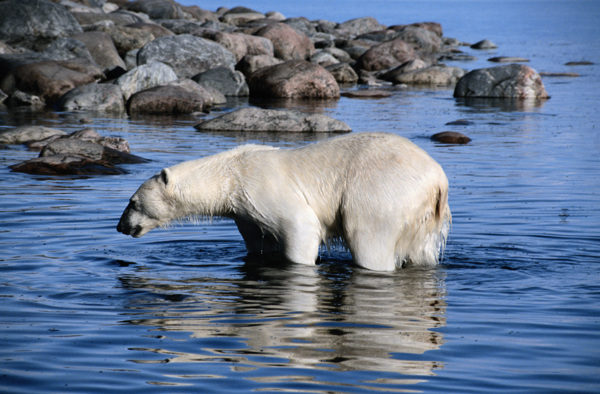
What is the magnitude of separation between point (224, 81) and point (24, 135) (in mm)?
11804

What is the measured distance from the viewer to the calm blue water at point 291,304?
450cm

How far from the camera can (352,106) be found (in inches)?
959

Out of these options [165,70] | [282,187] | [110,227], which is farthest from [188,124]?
[282,187]

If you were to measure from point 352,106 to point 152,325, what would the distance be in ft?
63.8

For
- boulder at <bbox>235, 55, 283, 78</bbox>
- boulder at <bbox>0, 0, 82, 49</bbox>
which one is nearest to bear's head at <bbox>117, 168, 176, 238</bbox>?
boulder at <bbox>235, 55, 283, 78</bbox>

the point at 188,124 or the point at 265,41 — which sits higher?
the point at 265,41

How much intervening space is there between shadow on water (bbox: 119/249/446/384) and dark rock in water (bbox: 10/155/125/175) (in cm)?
534

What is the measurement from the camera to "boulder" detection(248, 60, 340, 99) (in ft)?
85.8

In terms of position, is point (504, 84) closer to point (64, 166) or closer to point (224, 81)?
point (224, 81)

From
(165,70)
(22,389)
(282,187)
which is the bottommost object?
(22,389)

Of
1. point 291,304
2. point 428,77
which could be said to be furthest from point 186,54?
point 291,304

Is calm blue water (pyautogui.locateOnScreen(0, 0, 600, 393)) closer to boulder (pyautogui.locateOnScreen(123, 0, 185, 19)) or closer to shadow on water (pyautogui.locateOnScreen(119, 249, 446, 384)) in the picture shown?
shadow on water (pyautogui.locateOnScreen(119, 249, 446, 384))

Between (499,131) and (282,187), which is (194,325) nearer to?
(282,187)

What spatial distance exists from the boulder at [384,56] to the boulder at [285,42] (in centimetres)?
293
